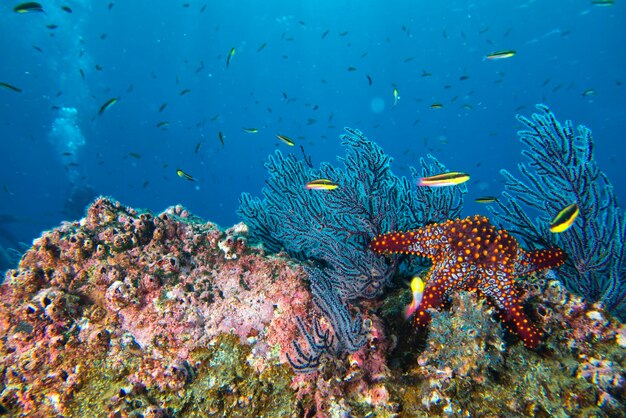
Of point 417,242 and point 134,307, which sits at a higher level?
point 134,307

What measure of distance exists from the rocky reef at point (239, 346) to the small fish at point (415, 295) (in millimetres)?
→ 103

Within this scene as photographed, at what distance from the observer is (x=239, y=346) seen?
116 inches

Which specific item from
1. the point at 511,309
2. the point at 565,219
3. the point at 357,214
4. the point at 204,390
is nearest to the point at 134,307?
the point at 204,390

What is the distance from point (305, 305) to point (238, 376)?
866 millimetres

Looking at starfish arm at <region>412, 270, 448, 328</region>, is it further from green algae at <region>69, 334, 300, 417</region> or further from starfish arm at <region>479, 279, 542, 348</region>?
green algae at <region>69, 334, 300, 417</region>

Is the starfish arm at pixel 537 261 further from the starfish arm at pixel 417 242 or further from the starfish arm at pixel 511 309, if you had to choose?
the starfish arm at pixel 417 242

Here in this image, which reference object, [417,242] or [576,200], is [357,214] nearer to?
[417,242]

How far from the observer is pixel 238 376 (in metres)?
2.76

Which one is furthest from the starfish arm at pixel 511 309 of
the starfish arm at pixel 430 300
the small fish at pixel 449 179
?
the small fish at pixel 449 179

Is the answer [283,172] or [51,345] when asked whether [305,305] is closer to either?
[51,345]

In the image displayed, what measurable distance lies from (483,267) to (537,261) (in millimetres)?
621

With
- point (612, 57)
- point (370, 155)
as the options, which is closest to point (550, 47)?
point (612, 57)

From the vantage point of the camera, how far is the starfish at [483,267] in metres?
2.83

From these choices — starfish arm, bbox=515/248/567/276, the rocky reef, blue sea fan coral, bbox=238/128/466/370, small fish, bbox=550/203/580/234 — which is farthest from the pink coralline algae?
small fish, bbox=550/203/580/234
